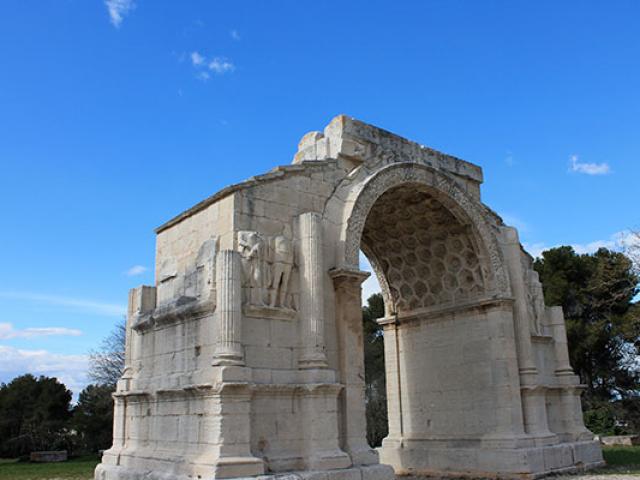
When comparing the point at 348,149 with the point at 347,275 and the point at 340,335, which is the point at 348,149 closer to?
the point at 347,275

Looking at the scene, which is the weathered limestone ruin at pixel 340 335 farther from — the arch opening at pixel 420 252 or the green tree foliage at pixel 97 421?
the green tree foliage at pixel 97 421

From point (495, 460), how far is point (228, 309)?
7.03 meters

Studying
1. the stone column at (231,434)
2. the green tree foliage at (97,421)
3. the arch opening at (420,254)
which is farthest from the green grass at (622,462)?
the green tree foliage at (97,421)

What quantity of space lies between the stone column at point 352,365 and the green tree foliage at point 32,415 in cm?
2789

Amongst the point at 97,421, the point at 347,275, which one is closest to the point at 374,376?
the point at 97,421

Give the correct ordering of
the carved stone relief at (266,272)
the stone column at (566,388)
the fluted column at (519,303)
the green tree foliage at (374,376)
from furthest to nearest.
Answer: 1. the green tree foliage at (374,376)
2. the stone column at (566,388)
3. the fluted column at (519,303)
4. the carved stone relief at (266,272)

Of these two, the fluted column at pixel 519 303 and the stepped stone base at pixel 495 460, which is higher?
the fluted column at pixel 519 303

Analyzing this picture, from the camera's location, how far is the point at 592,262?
89.2 feet

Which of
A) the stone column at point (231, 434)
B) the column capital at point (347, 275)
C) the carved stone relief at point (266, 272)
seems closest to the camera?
Answer: the stone column at point (231, 434)

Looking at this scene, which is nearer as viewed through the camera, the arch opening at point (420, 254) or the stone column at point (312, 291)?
the stone column at point (312, 291)

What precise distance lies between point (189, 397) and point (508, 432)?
23.0ft

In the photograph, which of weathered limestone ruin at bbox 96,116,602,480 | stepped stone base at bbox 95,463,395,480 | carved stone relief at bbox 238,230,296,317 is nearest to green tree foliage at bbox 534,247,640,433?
weathered limestone ruin at bbox 96,116,602,480

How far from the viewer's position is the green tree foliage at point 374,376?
27.1m

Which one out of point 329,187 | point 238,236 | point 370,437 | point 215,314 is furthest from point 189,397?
point 370,437
